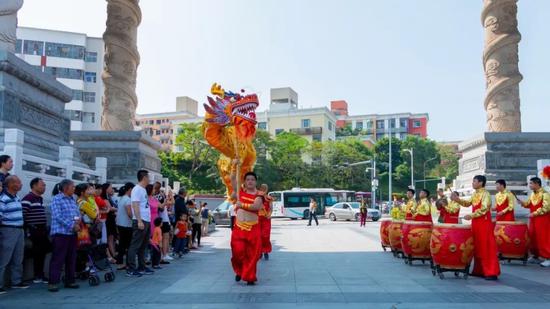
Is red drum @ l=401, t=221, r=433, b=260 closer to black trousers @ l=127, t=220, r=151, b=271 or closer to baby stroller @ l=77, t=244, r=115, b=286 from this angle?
black trousers @ l=127, t=220, r=151, b=271

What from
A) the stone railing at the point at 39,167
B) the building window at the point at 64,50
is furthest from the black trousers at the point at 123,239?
the building window at the point at 64,50

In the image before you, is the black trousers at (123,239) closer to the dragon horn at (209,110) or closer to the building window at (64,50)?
the dragon horn at (209,110)

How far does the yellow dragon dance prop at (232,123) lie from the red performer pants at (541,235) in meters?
6.01

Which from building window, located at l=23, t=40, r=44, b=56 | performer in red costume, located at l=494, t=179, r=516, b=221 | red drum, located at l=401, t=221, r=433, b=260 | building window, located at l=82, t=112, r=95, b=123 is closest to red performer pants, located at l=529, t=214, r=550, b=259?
performer in red costume, located at l=494, t=179, r=516, b=221

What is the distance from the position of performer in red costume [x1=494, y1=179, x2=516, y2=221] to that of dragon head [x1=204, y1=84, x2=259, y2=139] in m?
5.26

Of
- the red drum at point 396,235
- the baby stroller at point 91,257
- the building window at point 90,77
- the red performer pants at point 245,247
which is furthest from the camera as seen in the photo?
the building window at point 90,77

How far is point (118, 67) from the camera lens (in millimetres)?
14594

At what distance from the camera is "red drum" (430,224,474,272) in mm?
7578

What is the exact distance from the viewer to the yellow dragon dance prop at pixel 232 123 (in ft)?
37.4

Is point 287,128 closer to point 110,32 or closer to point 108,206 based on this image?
point 110,32

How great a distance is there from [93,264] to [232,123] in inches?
202

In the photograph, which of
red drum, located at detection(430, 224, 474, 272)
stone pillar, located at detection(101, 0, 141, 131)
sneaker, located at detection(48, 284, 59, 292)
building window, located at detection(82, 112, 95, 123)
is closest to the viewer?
sneaker, located at detection(48, 284, 59, 292)

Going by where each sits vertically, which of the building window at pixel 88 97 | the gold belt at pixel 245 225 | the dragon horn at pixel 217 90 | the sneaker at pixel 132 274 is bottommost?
the sneaker at pixel 132 274

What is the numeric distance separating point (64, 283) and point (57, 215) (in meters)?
0.99
